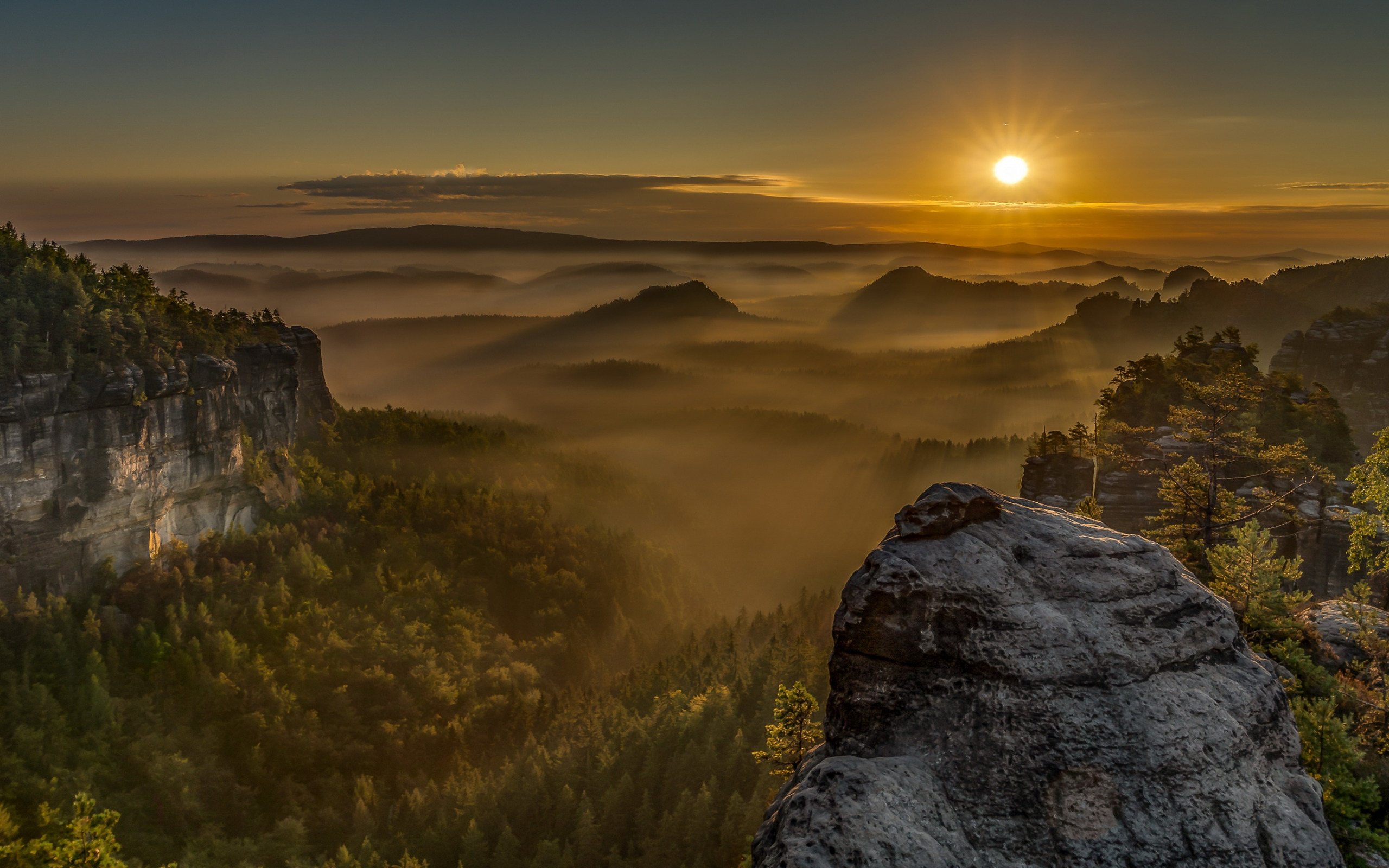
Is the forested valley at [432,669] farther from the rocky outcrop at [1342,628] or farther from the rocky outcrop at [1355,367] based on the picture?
the rocky outcrop at [1355,367]

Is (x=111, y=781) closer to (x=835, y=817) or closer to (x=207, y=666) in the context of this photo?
(x=207, y=666)

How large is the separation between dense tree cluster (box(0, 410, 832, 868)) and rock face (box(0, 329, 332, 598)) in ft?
13.6

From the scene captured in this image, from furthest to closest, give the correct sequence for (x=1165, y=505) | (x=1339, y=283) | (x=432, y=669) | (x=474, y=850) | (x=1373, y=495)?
(x=1339, y=283) < (x=432, y=669) < (x=474, y=850) < (x=1165, y=505) < (x=1373, y=495)

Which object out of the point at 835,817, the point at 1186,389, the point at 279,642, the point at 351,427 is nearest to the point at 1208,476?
the point at 1186,389

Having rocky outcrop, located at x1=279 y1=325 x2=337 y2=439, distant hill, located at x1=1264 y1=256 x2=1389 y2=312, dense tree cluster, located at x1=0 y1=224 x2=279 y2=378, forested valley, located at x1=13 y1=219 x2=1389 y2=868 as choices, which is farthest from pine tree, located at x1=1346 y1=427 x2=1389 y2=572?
rocky outcrop, located at x1=279 y1=325 x2=337 y2=439

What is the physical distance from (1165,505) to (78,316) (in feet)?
361

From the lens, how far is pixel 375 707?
106m

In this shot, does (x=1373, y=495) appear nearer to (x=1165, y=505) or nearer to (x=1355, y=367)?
(x=1165, y=505)

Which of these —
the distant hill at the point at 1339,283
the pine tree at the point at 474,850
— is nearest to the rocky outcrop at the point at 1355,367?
the distant hill at the point at 1339,283

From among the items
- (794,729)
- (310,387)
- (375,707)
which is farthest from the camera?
(310,387)

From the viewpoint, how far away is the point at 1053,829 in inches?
603

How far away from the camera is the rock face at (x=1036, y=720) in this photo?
49.5 feet

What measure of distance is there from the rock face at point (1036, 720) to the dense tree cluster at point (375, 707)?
45.8 metres

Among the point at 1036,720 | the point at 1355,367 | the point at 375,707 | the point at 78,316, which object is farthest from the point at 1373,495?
the point at 78,316
